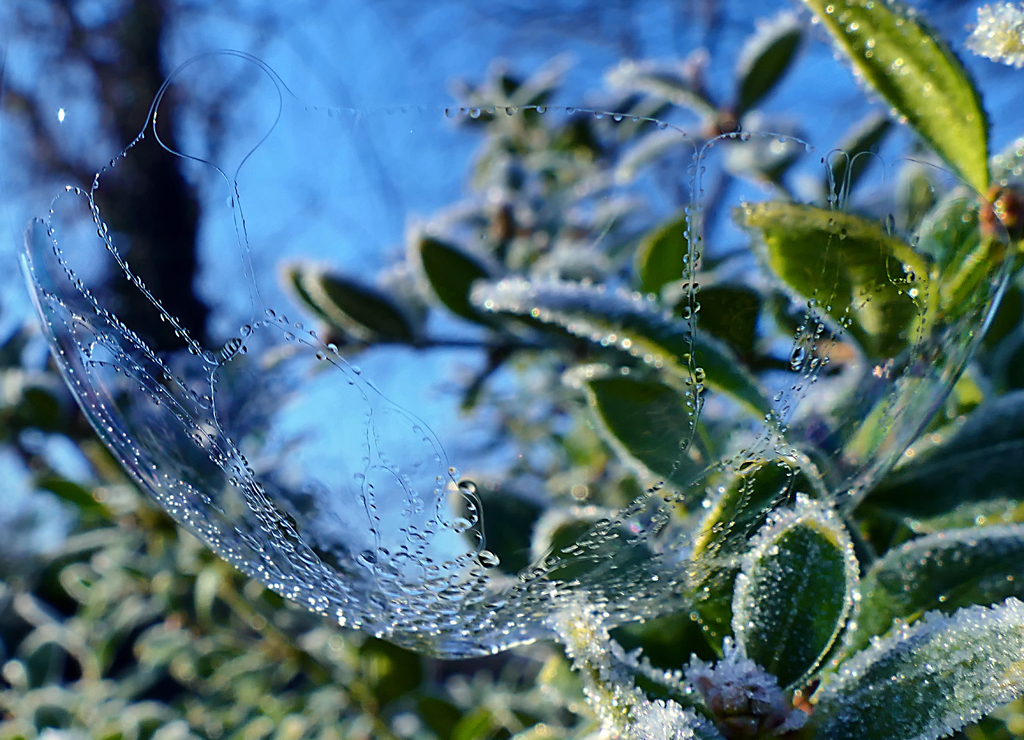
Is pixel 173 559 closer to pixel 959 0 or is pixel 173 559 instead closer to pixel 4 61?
pixel 4 61

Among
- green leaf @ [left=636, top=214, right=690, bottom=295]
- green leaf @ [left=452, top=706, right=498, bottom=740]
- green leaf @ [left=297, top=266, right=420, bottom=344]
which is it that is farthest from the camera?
green leaf @ [left=452, top=706, right=498, bottom=740]

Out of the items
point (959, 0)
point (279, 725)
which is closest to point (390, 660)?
point (279, 725)

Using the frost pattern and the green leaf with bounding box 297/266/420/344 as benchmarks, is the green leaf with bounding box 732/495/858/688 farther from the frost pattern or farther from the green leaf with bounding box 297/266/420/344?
the green leaf with bounding box 297/266/420/344

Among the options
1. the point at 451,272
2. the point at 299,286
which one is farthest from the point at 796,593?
the point at 299,286

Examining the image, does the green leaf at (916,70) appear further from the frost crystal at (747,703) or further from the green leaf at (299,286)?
the green leaf at (299,286)

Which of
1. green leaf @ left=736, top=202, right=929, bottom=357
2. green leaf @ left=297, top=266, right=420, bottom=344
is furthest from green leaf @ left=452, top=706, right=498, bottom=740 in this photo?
green leaf @ left=736, top=202, right=929, bottom=357

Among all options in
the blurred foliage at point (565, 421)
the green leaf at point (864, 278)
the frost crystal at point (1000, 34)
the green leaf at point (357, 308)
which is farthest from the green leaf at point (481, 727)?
the frost crystal at point (1000, 34)

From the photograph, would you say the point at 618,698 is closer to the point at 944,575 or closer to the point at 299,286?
the point at 944,575
